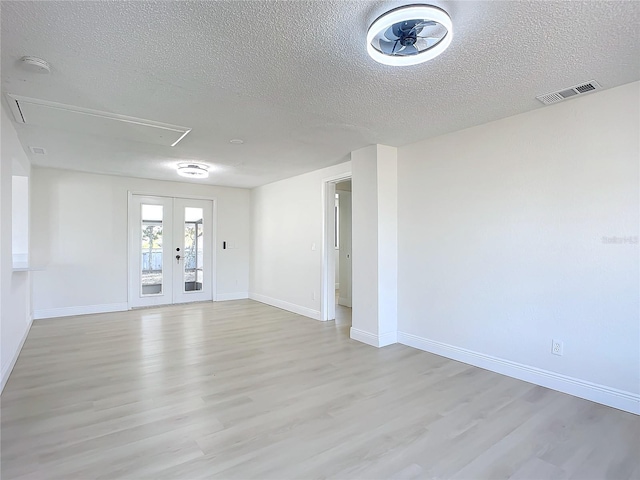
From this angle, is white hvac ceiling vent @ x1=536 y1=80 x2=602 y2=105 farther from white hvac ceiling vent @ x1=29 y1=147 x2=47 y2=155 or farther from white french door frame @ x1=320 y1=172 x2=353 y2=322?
white hvac ceiling vent @ x1=29 y1=147 x2=47 y2=155

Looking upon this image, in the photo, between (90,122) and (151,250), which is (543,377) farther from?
(151,250)

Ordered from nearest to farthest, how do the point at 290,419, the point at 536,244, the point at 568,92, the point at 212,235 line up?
the point at 290,419 → the point at 568,92 → the point at 536,244 → the point at 212,235

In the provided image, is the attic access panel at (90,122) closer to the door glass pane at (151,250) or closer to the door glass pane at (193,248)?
the door glass pane at (151,250)

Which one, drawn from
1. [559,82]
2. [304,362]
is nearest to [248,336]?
[304,362]

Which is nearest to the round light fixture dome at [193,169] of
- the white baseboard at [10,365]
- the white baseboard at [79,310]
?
the white baseboard at [79,310]

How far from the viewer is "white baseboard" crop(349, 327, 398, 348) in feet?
13.4

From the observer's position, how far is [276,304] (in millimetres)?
6516

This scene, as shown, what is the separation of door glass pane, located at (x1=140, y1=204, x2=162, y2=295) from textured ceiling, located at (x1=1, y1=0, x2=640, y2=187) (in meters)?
2.85

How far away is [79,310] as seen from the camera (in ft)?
18.9

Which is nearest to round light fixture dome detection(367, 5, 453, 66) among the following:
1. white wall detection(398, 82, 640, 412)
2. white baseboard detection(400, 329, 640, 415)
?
white wall detection(398, 82, 640, 412)

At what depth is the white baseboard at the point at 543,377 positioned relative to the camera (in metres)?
2.55

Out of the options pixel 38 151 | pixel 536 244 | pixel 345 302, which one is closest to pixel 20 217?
pixel 38 151

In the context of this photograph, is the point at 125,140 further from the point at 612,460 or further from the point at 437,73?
the point at 612,460

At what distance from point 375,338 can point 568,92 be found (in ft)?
9.81
